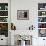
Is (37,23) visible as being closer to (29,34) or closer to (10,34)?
(29,34)

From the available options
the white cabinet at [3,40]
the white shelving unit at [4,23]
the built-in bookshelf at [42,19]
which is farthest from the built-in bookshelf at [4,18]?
the built-in bookshelf at [42,19]

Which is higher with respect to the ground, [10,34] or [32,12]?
[32,12]

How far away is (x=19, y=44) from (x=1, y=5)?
226cm

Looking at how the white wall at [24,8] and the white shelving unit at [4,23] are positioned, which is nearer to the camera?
the white wall at [24,8]

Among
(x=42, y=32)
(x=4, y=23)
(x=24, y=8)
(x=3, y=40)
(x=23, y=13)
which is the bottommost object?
(x=3, y=40)

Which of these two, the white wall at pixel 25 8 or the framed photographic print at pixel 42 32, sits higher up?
the white wall at pixel 25 8

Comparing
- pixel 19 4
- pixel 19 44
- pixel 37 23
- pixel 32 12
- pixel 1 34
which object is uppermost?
pixel 19 4

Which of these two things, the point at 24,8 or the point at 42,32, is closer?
the point at 24,8

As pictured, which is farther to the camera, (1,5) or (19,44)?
(1,5)

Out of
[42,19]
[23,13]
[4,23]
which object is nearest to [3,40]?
[4,23]

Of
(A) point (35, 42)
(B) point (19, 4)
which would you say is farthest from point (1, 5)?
(A) point (35, 42)

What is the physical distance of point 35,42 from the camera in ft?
20.6

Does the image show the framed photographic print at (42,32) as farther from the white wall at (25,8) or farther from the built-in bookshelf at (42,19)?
the white wall at (25,8)

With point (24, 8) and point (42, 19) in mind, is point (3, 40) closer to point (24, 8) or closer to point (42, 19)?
point (24, 8)
